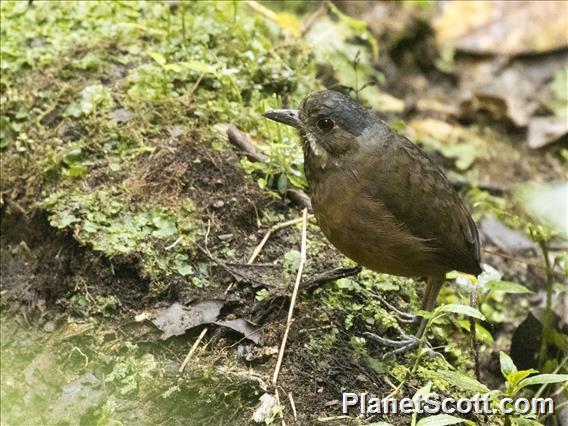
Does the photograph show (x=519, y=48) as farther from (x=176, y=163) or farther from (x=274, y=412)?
(x=274, y=412)

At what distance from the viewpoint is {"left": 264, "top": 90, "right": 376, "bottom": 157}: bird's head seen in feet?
12.6

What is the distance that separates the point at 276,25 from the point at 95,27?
1422 mm

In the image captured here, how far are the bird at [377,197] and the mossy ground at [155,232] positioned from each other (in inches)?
15.4

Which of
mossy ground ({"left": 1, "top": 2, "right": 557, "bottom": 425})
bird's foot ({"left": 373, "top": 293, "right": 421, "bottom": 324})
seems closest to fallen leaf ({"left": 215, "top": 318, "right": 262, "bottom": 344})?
mossy ground ({"left": 1, "top": 2, "right": 557, "bottom": 425})

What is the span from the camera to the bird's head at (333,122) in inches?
151

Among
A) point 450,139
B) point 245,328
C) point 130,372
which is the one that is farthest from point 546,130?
point 130,372

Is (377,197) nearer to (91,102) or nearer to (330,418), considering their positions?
(330,418)

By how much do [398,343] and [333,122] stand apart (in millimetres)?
1154

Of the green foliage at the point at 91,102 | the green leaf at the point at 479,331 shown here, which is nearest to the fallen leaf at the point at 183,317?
the green leaf at the point at 479,331

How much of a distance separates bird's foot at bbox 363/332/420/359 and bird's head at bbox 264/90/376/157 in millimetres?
939

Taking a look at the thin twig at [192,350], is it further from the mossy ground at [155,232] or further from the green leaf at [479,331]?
the green leaf at [479,331]

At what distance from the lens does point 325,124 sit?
386 cm

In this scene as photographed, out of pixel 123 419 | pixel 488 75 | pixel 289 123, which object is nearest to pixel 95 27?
pixel 289 123

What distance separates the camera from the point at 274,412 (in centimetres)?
327
